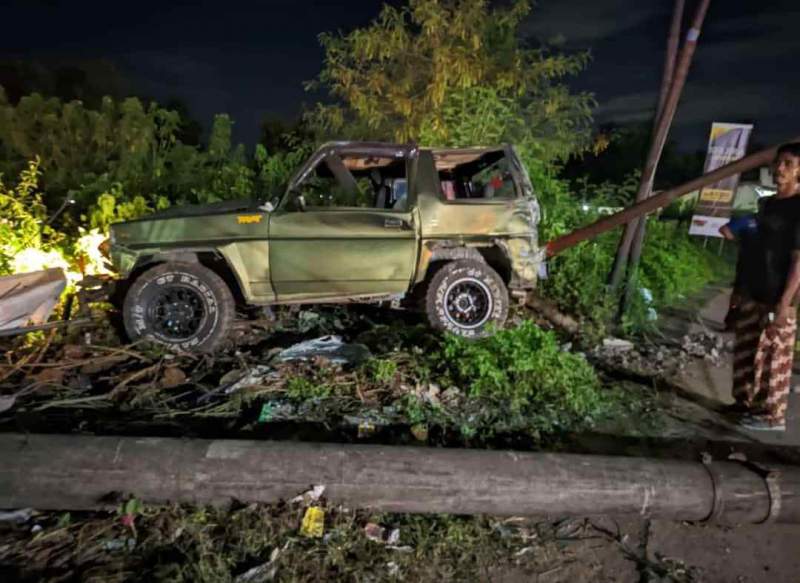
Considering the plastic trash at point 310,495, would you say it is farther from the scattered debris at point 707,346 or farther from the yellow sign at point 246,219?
the scattered debris at point 707,346

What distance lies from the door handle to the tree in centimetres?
306

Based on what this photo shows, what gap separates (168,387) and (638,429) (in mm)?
3499

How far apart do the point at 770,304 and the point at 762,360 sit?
43cm

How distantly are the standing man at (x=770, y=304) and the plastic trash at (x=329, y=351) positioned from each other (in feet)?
9.42

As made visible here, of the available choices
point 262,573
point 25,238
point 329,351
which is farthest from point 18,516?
point 25,238

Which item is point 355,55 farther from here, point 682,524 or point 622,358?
point 682,524

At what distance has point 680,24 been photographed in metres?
6.07

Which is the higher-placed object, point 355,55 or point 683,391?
point 355,55

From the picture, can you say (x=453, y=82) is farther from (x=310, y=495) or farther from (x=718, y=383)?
(x=310, y=495)

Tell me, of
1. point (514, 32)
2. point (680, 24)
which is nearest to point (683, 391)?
point (680, 24)

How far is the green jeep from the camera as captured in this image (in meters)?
5.33

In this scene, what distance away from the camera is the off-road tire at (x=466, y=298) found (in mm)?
5711

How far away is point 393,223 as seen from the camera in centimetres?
550

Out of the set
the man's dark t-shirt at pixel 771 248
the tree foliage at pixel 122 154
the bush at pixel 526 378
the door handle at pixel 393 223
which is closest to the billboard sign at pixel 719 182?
the man's dark t-shirt at pixel 771 248
